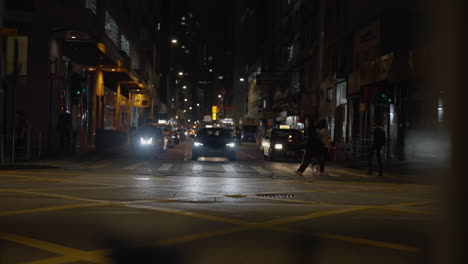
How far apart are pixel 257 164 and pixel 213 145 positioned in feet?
9.36

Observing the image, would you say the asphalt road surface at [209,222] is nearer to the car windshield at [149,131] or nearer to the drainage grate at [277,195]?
the drainage grate at [277,195]

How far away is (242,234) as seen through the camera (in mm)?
7297

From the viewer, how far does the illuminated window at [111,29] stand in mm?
42125

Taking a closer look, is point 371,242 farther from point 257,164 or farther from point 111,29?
point 111,29

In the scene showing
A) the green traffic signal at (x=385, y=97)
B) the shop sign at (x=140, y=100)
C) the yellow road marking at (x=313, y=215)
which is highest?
the shop sign at (x=140, y=100)

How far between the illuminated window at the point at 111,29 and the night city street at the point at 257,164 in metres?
0.58

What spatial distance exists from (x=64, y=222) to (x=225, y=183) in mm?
6976

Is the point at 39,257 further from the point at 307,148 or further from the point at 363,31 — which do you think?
the point at 363,31

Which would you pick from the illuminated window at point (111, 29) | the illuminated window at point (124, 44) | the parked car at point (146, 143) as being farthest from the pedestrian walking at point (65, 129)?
the illuminated window at point (124, 44)

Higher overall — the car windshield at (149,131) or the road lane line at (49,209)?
the car windshield at (149,131)

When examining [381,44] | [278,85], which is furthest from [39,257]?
[278,85]

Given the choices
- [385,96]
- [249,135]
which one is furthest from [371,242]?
[249,135]

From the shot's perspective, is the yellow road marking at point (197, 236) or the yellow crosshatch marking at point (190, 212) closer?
the yellow crosshatch marking at point (190, 212)

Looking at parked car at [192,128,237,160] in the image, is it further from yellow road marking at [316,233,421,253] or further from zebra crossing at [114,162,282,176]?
yellow road marking at [316,233,421,253]
